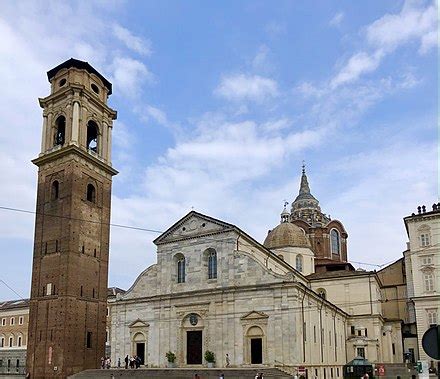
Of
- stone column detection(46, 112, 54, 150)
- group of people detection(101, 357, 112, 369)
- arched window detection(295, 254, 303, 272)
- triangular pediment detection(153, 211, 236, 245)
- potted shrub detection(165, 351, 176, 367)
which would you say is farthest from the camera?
arched window detection(295, 254, 303, 272)

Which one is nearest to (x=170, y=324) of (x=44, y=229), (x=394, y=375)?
(x=44, y=229)

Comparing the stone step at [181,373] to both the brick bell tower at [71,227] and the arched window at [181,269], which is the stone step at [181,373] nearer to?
the brick bell tower at [71,227]

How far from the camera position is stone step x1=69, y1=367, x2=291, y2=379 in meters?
32.1

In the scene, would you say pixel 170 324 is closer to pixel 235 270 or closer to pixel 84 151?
→ pixel 235 270

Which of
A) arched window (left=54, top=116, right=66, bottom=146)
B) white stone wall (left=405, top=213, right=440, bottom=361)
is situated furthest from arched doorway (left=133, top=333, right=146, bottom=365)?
white stone wall (left=405, top=213, right=440, bottom=361)

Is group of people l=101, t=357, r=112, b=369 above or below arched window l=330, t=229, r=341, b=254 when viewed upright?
below

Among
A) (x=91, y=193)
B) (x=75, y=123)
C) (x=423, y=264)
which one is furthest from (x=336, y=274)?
(x=75, y=123)

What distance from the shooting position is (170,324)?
1556 inches

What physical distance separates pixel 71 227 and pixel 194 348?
13.3 metres

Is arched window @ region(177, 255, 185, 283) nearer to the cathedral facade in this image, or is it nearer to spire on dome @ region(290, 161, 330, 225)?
the cathedral facade

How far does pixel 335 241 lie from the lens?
230 feet

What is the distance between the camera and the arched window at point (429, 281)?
49844mm

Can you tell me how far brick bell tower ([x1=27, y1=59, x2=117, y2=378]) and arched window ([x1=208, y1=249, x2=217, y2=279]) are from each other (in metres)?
10.3

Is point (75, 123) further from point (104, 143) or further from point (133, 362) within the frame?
point (133, 362)
